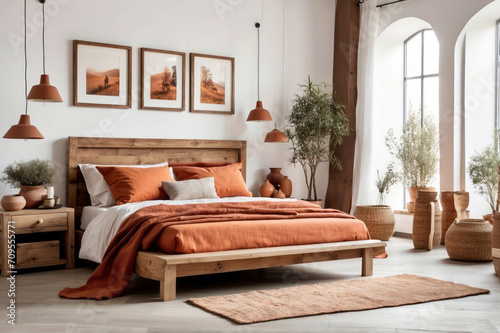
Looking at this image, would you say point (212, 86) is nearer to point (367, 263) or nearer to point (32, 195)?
point (32, 195)

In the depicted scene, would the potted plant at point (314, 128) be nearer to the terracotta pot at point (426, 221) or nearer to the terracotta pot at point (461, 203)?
the terracotta pot at point (426, 221)

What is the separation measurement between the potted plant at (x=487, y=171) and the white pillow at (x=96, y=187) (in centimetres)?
375

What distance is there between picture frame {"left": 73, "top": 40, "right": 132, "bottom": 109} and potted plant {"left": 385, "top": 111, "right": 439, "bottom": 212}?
11.2 ft

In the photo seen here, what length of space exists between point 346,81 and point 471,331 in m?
4.67

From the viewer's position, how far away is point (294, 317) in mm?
3791

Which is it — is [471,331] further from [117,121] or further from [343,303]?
[117,121]

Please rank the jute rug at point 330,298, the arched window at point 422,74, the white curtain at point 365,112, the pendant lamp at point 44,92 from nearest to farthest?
the jute rug at point 330,298 → the pendant lamp at point 44,92 → the white curtain at point 365,112 → the arched window at point 422,74

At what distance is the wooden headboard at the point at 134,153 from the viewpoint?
607 centimetres

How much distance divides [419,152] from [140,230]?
404 centimetres

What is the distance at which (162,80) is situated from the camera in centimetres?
669

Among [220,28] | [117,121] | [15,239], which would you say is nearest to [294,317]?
[15,239]

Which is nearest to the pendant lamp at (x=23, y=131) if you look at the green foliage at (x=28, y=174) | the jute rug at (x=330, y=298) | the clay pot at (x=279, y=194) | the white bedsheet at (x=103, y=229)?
the green foliage at (x=28, y=174)

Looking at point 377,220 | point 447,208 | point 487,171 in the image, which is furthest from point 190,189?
point 487,171

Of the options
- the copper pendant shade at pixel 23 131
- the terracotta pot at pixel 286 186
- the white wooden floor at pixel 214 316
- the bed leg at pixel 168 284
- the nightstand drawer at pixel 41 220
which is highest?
the copper pendant shade at pixel 23 131
